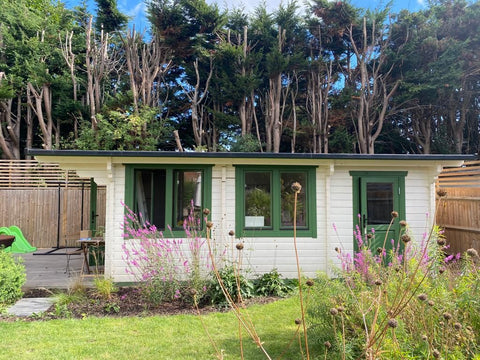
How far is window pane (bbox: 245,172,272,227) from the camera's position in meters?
5.82

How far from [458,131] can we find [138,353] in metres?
15.7

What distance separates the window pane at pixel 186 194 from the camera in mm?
5707

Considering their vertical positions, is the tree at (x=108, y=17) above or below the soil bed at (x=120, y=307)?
above

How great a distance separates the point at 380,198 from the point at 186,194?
368cm

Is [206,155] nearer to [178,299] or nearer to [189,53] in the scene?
[178,299]

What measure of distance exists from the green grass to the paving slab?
448mm

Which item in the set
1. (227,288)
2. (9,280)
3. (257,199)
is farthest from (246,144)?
(9,280)

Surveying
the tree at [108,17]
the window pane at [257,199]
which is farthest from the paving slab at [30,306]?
the tree at [108,17]

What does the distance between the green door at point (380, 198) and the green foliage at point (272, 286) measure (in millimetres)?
1932

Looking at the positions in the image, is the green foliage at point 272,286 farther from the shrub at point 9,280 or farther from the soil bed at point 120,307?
the shrub at point 9,280

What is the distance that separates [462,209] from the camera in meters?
7.66

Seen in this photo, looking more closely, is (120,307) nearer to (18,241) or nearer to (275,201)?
(275,201)

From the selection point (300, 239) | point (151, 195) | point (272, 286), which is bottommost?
point (272, 286)

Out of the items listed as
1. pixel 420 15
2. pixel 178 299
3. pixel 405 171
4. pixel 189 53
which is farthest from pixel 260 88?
pixel 178 299
